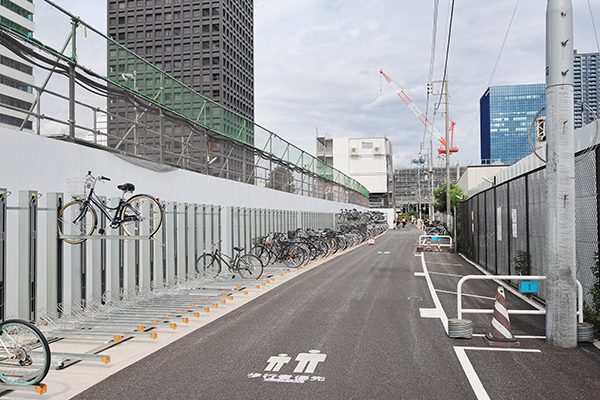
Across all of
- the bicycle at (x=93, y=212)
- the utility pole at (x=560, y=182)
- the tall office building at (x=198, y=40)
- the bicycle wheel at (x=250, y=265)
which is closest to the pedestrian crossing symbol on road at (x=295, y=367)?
the utility pole at (x=560, y=182)

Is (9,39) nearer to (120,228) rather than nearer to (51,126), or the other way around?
(51,126)

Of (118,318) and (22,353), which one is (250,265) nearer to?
(118,318)

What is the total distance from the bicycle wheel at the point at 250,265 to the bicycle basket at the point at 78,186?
19.2 ft

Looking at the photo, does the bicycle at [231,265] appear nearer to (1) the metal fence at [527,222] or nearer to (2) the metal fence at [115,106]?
(2) the metal fence at [115,106]

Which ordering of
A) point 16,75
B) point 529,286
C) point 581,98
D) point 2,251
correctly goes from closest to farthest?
point 2,251, point 529,286, point 16,75, point 581,98

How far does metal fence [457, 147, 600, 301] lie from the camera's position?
718 centimetres

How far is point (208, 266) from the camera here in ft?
43.3

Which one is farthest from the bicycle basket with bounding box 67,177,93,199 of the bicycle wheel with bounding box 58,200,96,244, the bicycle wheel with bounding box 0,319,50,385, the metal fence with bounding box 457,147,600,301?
the metal fence with bounding box 457,147,600,301

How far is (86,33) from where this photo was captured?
32.6 ft

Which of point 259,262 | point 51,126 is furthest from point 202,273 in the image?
point 51,126

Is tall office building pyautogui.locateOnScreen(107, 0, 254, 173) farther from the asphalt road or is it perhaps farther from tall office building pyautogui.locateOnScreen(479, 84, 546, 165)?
tall office building pyautogui.locateOnScreen(479, 84, 546, 165)

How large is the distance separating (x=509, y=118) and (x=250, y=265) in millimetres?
197180

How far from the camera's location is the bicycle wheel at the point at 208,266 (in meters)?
13.2

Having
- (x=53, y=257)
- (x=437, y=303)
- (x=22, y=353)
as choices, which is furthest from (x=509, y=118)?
(x=22, y=353)
